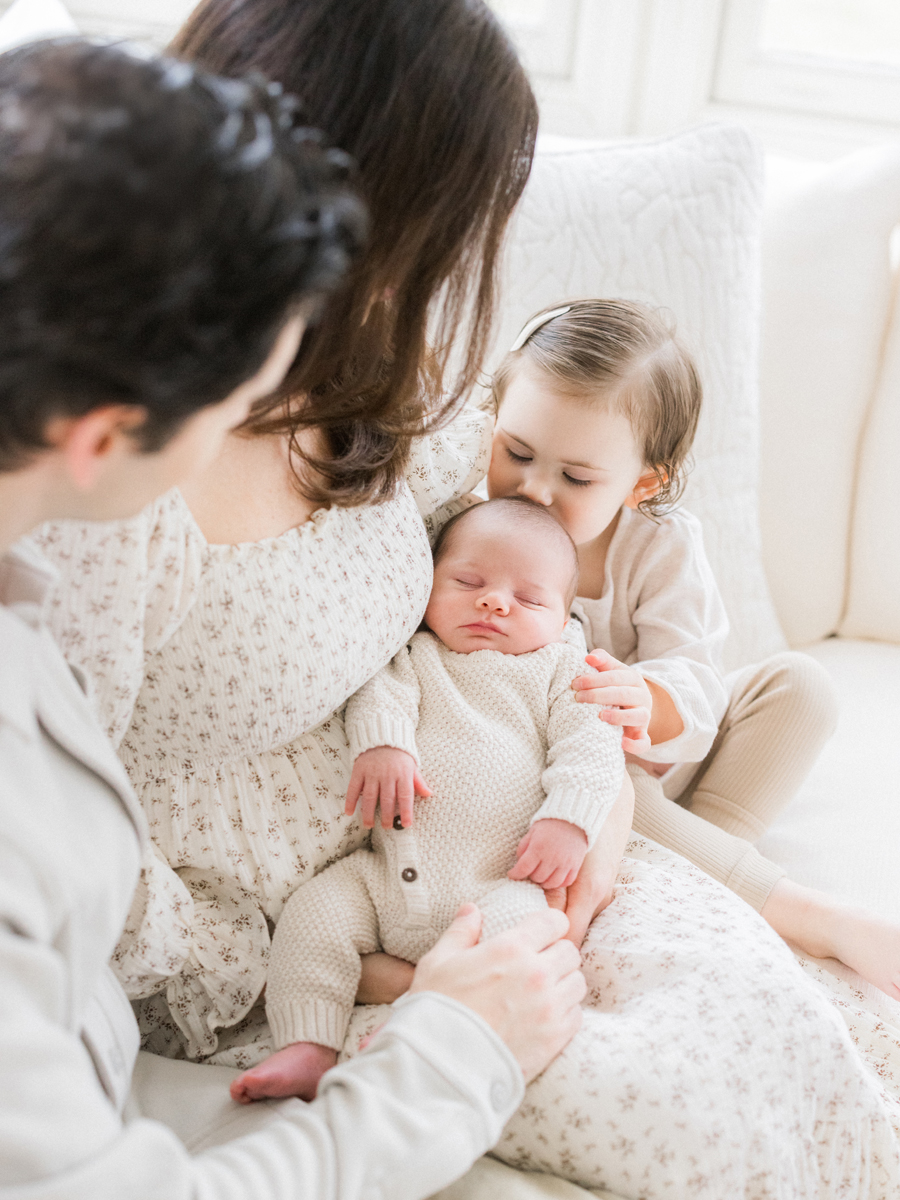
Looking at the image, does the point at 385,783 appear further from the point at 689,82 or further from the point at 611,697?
the point at 689,82

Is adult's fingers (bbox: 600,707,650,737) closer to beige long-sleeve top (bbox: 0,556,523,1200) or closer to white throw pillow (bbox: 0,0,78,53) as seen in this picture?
beige long-sleeve top (bbox: 0,556,523,1200)

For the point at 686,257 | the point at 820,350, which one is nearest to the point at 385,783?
the point at 686,257

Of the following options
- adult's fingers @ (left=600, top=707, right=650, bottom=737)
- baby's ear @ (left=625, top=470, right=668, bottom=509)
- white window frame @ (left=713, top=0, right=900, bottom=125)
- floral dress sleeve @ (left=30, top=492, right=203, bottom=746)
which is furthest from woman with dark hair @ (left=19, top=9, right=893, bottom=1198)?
white window frame @ (left=713, top=0, right=900, bottom=125)

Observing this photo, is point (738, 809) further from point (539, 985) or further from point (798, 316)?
point (798, 316)

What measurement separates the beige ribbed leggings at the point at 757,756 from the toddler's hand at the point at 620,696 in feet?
0.44

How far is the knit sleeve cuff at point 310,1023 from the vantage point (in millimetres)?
817

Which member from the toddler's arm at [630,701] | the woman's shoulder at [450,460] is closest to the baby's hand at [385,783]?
the toddler's arm at [630,701]

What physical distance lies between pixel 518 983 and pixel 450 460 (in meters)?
0.55

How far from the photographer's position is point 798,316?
62.4 inches

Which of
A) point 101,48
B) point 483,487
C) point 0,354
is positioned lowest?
point 483,487

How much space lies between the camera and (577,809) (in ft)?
2.95

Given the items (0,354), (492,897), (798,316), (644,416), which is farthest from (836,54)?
(0,354)

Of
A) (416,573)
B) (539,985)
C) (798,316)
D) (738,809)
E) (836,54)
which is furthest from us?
(836,54)

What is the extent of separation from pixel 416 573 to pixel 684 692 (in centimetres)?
35
